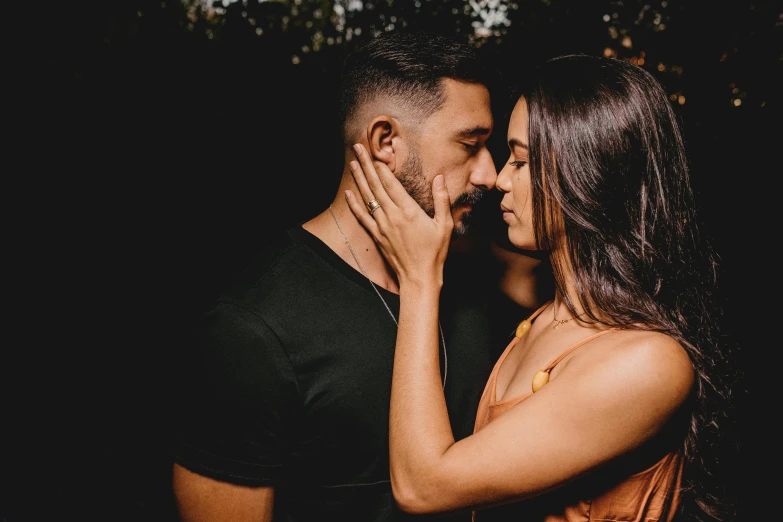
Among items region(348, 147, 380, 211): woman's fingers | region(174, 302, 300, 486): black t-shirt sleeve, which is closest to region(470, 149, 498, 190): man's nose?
region(348, 147, 380, 211): woman's fingers

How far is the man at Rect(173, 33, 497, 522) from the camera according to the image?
1.44 meters

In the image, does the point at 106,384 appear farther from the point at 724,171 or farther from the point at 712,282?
the point at 724,171

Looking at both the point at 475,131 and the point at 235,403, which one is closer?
the point at 235,403

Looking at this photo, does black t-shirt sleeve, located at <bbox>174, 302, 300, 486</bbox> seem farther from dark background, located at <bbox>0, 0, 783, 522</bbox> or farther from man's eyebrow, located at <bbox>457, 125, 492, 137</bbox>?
dark background, located at <bbox>0, 0, 783, 522</bbox>

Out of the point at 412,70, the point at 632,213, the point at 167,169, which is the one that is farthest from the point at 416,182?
the point at 167,169

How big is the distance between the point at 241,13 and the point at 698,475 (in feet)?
11.0

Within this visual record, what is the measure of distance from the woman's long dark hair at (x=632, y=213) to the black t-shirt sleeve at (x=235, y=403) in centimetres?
96

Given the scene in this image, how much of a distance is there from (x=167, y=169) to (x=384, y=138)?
1.85 m

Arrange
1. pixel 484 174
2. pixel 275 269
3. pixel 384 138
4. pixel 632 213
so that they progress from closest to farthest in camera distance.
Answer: pixel 632 213 → pixel 275 269 → pixel 384 138 → pixel 484 174

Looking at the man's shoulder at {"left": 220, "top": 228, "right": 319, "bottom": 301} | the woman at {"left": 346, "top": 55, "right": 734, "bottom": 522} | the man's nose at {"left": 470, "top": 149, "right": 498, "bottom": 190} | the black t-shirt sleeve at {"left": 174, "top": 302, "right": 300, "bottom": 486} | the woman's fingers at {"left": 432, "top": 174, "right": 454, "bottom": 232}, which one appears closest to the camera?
the woman at {"left": 346, "top": 55, "right": 734, "bottom": 522}

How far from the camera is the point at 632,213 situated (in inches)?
60.2

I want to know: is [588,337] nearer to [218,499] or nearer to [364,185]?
[364,185]

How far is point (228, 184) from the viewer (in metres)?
3.21

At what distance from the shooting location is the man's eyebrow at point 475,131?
1769 millimetres
